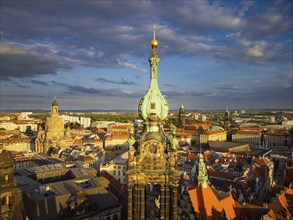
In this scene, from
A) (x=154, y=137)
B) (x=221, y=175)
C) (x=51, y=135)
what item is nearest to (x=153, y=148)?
(x=154, y=137)

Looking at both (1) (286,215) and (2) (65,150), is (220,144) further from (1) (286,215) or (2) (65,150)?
(1) (286,215)

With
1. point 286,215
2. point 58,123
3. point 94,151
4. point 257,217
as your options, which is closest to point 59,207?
point 257,217

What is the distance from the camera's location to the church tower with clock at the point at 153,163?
14945mm

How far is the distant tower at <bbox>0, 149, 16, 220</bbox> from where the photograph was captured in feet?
57.9

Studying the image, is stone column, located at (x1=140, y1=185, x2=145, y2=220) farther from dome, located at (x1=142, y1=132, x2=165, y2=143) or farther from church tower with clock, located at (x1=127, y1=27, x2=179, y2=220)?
dome, located at (x1=142, y1=132, x2=165, y2=143)

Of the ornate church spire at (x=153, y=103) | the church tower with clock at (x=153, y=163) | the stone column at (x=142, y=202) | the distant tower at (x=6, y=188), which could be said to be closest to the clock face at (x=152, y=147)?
the church tower with clock at (x=153, y=163)

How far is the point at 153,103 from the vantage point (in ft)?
49.4

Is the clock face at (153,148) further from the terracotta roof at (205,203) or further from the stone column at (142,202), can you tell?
the terracotta roof at (205,203)

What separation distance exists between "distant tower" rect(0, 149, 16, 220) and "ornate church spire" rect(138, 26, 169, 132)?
402 inches

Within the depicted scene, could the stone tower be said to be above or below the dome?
below

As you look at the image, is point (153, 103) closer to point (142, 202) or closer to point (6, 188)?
point (142, 202)

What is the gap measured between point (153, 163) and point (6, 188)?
399 inches

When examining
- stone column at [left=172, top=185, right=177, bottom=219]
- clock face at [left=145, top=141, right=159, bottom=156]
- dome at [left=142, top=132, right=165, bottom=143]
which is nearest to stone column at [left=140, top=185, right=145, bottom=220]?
stone column at [left=172, top=185, right=177, bottom=219]

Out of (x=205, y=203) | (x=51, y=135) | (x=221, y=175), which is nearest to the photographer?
(x=205, y=203)
